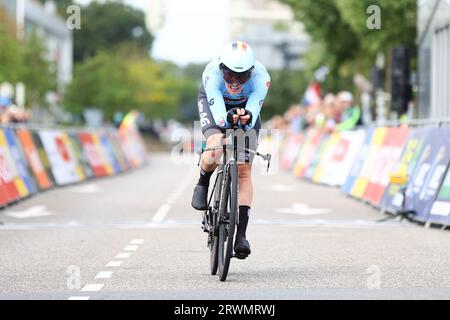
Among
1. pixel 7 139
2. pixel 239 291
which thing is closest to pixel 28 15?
pixel 7 139

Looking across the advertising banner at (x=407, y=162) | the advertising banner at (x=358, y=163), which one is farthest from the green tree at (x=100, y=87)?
the advertising banner at (x=407, y=162)

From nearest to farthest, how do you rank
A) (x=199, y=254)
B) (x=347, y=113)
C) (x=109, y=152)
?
(x=199, y=254) → (x=347, y=113) → (x=109, y=152)

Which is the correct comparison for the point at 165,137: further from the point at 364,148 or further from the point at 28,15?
the point at 364,148

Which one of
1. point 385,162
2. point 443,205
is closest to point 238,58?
point 443,205

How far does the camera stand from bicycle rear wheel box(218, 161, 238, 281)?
9.97 metres

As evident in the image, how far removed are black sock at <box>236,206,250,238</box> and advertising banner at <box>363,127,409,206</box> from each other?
787 cm

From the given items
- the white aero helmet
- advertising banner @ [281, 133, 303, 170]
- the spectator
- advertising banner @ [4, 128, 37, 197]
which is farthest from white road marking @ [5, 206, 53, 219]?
advertising banner @ [281, 133, 303, 170]

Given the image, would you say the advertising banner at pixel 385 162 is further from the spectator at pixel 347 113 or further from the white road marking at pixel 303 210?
the spectator at pixel 347 113

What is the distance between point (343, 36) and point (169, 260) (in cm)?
2908

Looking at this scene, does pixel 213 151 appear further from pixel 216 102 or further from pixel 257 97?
pixel 257 97

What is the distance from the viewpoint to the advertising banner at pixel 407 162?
55.4 ft

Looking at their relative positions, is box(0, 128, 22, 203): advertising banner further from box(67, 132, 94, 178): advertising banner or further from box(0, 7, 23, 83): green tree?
box(0, 7, 23, 83): green tree

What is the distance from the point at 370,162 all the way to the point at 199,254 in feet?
28.4

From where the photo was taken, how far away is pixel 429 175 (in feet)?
52.3
